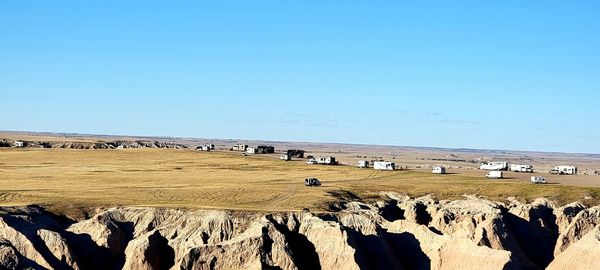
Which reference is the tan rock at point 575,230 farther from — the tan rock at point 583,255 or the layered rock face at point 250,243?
the tan rock at point 583,255

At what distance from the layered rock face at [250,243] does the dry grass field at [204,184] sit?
14.7 feet

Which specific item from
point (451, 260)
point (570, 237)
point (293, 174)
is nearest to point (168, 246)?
point (451, 260)

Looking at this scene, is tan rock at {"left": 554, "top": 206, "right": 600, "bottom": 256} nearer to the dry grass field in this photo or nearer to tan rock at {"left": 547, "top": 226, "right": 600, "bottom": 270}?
tan rock at {"left": 547, "top": 226, "right": 600, "bottom": 270}

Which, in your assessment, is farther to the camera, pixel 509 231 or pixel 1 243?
pixel 509 231

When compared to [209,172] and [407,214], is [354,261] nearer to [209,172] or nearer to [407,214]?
[407,214]

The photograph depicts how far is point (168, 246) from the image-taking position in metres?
53.4

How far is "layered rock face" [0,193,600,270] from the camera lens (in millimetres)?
48969

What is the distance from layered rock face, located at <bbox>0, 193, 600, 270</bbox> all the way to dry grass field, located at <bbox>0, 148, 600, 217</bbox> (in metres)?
4.48

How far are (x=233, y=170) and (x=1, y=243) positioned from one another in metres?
64.5

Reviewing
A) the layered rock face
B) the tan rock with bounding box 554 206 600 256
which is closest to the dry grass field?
the layered rock face

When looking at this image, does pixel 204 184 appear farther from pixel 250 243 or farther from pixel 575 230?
pixel 575 230

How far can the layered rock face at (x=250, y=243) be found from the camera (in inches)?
1928

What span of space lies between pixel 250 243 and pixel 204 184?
36.7m

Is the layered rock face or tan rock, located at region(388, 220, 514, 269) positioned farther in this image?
the layered rock face
